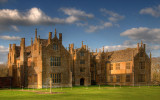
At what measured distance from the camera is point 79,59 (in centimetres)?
6950

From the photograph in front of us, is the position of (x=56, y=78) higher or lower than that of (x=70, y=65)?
lower

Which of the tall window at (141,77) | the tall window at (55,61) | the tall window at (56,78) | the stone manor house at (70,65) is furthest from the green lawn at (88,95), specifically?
the tall window at (141,77)

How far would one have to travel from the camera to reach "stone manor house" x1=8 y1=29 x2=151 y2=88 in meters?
59.7

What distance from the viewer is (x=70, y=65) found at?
6431 centimetres

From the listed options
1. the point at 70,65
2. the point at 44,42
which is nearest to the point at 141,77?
the point at 70,65

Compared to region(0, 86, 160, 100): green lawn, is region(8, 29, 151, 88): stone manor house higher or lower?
higher

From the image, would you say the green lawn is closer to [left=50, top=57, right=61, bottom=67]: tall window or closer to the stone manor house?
the stone manor house

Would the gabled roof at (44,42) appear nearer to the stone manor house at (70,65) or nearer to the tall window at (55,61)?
the stone manor house at (70,65)

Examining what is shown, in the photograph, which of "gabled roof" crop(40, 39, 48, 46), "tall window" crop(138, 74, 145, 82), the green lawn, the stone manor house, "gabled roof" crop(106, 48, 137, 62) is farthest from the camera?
"gabled roof" crop(106, 48, 137, 62)

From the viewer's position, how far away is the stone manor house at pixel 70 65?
5973 centimetres

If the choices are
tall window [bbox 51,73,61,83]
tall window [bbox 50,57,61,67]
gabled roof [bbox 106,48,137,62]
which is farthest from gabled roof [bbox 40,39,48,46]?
gabled roof [bbox 106,48,137,62]

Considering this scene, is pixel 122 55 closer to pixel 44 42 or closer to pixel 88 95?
pixel 44 42

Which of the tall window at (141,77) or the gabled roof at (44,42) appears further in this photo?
the tall window at (141,77)

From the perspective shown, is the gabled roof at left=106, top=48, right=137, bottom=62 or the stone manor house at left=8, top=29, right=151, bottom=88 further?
the gabled roof at left=106, top=48, right=137, bottom=62
